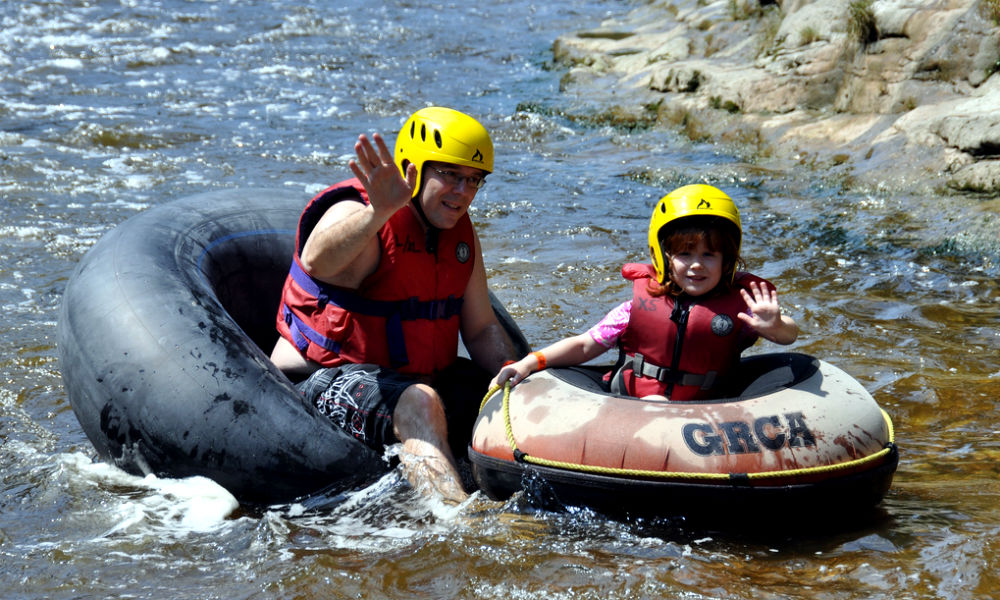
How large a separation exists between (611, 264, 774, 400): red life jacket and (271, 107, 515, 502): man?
2.50 ft

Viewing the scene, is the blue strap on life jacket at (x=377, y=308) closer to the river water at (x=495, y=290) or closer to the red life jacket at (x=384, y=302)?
the red life jacket at (x=384, y=302)

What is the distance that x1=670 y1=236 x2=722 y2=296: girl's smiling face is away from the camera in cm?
386

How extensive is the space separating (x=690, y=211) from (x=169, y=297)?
6.52 ft

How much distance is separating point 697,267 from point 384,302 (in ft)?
3.99

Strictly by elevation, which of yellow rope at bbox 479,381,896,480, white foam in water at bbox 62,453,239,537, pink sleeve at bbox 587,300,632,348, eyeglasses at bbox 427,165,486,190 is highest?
eyeglasses at bbox 427,165,486,190

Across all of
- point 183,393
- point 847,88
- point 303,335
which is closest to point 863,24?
point 847,88

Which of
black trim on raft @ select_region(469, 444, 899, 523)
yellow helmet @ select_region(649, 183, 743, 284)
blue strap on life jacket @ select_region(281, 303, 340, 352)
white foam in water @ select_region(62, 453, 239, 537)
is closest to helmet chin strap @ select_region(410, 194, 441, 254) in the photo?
blue strap on life jacket @ select_region(281, 303, 340, 352)

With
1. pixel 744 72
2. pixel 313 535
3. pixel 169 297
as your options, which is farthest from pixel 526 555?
pixel 744 72

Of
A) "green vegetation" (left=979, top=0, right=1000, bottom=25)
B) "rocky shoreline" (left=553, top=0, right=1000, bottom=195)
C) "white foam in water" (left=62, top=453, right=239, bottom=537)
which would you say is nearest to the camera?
"white foam in water" (left=62, top=453, right=239, bottom=537)

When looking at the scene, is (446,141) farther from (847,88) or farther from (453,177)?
(847,88)

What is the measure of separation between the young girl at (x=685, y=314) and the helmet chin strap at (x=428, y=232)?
62 cm

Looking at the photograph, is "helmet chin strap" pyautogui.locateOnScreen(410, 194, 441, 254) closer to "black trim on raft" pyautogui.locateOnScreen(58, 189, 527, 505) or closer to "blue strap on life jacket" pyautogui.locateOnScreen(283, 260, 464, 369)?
"blue strap on life jacket" pyautogui.locateOnScreen(283, 260, 464, 369)

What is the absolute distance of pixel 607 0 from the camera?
901 inches

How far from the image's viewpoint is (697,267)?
12.6ft
